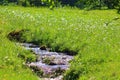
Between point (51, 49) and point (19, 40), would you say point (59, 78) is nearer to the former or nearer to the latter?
point (51, 49)

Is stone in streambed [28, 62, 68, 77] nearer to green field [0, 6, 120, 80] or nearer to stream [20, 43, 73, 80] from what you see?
stream [20, 43, 73, 80]

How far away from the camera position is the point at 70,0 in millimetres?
101625

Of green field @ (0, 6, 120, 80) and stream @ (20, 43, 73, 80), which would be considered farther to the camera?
stream @ (20, 43, 73, 80)

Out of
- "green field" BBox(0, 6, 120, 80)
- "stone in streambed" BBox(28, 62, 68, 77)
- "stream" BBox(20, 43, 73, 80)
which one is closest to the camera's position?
"green field" BBox(0, 6, 120, 80)

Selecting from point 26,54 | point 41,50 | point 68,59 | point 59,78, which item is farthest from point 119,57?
point 41,50

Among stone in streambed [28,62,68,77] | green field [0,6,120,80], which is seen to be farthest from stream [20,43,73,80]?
green field [0,6,120,80]

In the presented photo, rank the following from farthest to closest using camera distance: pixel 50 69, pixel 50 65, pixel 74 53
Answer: pixel 74 53, pixel 50 65, pixel 50 69

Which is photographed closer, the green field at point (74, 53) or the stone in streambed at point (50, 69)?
the green field at point (74, 53)

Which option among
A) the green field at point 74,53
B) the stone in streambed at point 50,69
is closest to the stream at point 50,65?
the stone in streambed at point 50,69

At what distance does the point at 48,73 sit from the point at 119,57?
3062 millimetres

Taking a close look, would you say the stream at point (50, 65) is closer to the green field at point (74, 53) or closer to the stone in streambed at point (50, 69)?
the stone in streambed at point (50, 69)

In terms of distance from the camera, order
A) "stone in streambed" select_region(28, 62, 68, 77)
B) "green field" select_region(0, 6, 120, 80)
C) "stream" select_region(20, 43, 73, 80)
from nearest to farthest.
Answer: "green field" select_region(0, 6, 120, 80) → "stream" select_region(20, 43, 73, 80) → "stone in streambed" select_region(28, 62, 68, 77)

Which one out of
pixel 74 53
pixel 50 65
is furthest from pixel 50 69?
pixel 74 53

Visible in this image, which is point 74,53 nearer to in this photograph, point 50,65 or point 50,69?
point 50,65
